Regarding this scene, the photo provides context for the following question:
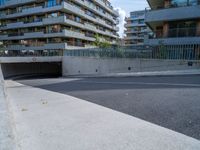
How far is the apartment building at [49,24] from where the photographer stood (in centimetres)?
3875

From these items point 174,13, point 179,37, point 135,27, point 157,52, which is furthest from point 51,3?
point 135,27

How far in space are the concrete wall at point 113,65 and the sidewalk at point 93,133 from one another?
11.8 metres

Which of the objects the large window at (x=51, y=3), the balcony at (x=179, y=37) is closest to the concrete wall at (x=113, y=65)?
the balcony at (x=179, y=37)

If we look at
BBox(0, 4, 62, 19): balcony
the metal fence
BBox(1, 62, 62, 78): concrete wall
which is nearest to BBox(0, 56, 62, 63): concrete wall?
BBox(1, 62, 62, 78): concrete wall

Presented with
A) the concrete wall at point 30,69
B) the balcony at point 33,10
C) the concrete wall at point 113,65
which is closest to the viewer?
the concrete wall at point 113,65

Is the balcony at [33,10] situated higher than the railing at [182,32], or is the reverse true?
the balcony at [33,10]

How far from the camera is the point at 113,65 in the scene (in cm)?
2058

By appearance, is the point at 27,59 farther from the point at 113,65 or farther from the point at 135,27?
the point at 135,27

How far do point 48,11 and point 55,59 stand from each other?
1494cm

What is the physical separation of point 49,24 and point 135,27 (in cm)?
4445

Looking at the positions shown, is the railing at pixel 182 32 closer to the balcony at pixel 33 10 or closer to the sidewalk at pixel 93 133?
the sidewalk at pixel 93 133

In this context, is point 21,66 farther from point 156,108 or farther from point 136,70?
point 156,108

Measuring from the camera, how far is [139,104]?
616 cm

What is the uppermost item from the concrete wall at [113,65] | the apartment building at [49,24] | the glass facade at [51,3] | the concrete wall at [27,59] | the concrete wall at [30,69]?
the glass facade at [51,3]
